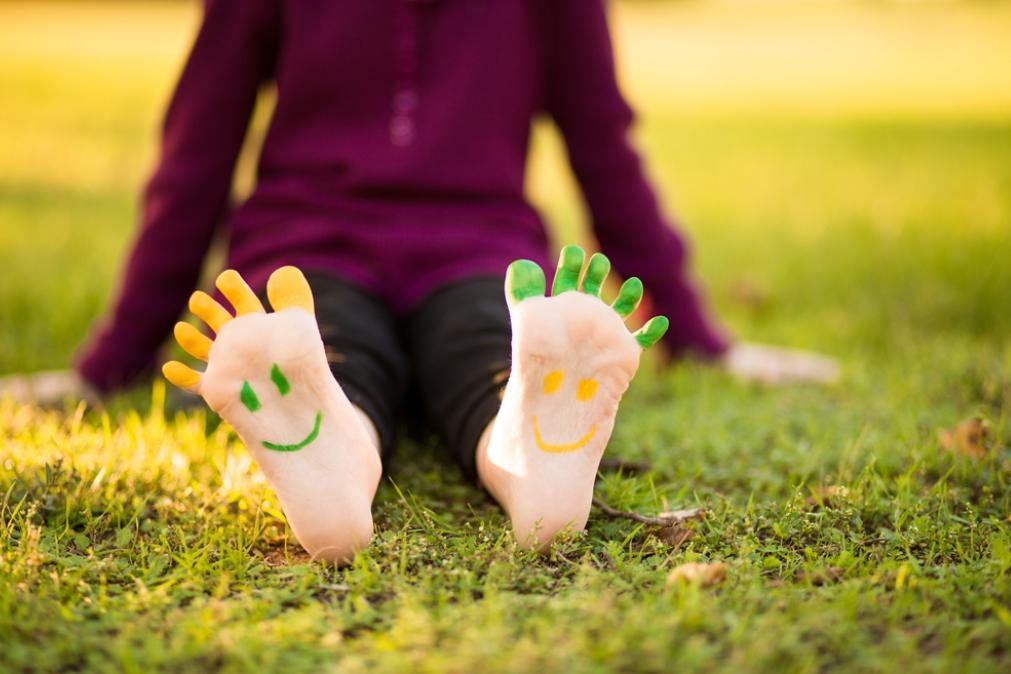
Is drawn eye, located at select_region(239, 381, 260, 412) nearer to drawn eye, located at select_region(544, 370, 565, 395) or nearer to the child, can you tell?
the child

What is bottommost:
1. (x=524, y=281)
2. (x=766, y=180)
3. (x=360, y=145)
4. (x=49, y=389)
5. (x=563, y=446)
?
(x=49, y=389)

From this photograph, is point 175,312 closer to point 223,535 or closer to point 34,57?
point 223,535

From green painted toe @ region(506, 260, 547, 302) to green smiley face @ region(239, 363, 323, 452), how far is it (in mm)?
301

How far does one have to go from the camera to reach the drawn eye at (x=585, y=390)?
4.38ft

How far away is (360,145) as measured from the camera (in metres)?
1.97

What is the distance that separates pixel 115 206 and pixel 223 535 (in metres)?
2.95

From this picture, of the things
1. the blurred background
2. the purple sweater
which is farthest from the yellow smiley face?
the blurred background

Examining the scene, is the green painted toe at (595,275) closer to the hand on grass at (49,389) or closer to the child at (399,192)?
the child at (399,192)

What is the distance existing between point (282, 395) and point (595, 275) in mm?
426

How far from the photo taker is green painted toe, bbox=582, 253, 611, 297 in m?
1.34

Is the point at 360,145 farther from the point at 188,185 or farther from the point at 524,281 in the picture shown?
the point at 524,281

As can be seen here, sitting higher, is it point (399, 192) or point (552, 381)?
point (399, 192)

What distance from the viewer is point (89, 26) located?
11320 mm

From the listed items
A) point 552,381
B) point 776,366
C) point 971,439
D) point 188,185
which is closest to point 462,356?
point 552,381
